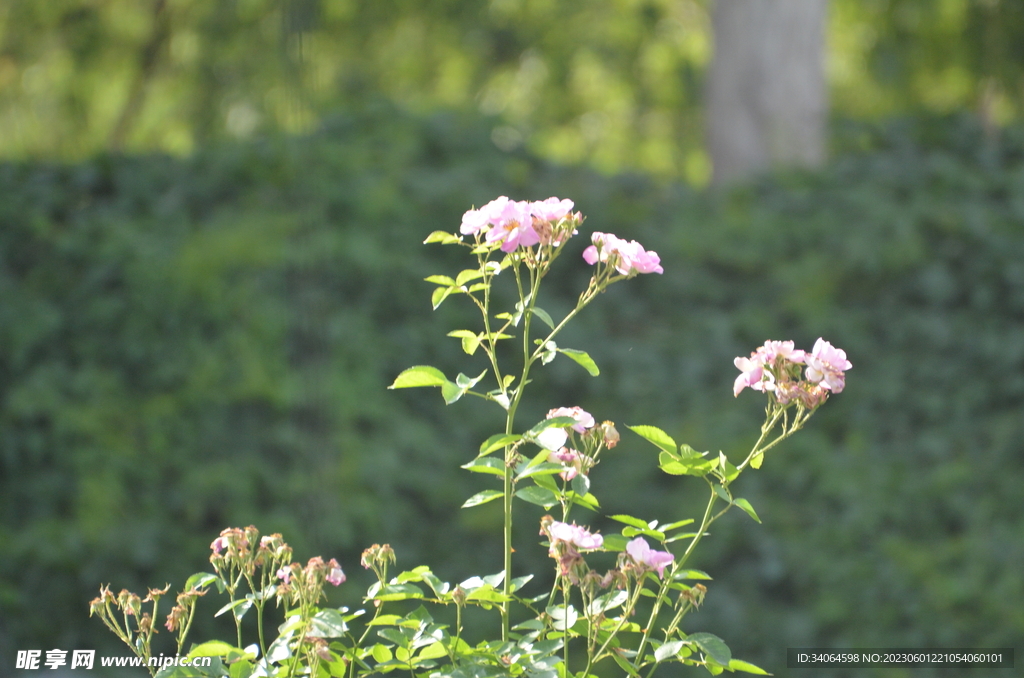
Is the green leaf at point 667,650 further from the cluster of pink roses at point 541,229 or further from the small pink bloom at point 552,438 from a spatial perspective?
the cluster of pink roses at point 541,229

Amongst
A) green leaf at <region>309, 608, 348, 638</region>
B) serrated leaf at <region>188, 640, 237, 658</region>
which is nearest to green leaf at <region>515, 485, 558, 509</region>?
green leaf at <region>309, 608, 348, 638</region>

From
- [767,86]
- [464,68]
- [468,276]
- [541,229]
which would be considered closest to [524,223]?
[541,229]

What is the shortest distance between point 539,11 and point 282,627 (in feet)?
23.0

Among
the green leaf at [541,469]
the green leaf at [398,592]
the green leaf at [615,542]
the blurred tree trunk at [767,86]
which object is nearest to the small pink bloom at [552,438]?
the green leaf at [541,469]

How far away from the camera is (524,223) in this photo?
111 centimetres

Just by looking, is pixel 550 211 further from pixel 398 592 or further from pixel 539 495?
pixel 398 592

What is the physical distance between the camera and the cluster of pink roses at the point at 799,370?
3.61 feet

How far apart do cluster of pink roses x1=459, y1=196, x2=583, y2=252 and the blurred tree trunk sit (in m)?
3.19

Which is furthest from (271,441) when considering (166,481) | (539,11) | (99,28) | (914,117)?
(539,11)

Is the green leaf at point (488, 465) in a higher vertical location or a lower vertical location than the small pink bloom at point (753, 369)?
lower

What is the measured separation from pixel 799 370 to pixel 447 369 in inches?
83.9

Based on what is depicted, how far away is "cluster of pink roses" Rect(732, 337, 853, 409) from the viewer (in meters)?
1.10

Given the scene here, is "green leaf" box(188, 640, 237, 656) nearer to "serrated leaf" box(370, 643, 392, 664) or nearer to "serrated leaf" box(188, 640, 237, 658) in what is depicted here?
"serrated leaf" box(188, 640, 237, 658)

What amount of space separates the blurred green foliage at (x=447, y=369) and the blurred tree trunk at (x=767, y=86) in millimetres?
597
